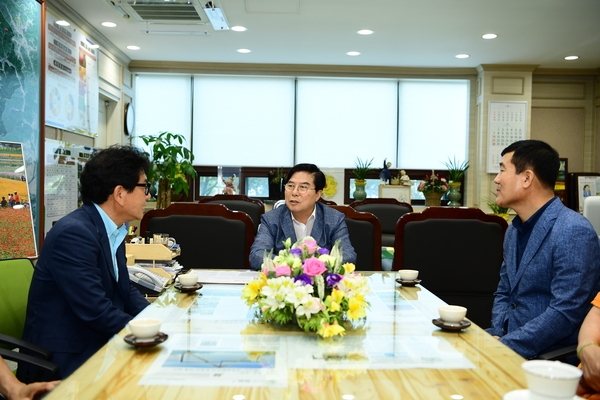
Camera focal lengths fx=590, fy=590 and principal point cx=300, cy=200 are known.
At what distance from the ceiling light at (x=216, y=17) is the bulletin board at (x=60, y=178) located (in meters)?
1.76

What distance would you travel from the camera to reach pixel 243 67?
25.8 ft

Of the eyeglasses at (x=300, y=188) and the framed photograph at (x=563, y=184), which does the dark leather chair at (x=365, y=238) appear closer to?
the eyeglasses at (x=300, y=188)

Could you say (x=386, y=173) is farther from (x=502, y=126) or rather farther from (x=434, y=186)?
(x=502, y=126)

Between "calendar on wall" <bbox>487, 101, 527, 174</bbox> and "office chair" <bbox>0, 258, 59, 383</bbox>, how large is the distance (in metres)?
6.54

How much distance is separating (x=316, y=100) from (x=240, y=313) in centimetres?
655

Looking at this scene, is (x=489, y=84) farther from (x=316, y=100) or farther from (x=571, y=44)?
(x=316, y=100)

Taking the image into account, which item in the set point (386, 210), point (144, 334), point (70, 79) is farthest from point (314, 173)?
point (70, 79)

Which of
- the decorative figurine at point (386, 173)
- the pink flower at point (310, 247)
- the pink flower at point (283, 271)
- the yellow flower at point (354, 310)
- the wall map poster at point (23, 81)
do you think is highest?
the wall map poster at point (23, 81)

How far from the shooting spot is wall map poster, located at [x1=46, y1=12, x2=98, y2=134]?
5117 millimetres

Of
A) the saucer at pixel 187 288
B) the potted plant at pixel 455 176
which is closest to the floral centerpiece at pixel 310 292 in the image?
the saucer at pixel 187 288

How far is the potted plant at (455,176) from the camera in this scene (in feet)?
25.2

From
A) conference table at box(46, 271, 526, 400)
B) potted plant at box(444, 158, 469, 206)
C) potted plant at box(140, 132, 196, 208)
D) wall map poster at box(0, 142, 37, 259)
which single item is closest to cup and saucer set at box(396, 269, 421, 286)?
conference table at box(46, 271, 526, 400)

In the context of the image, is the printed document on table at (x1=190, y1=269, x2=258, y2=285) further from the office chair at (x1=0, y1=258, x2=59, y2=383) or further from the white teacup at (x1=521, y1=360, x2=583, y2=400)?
the white teacup at (x1=521, y1=360, x2=583, y2=400)

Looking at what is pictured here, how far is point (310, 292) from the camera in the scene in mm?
1551
